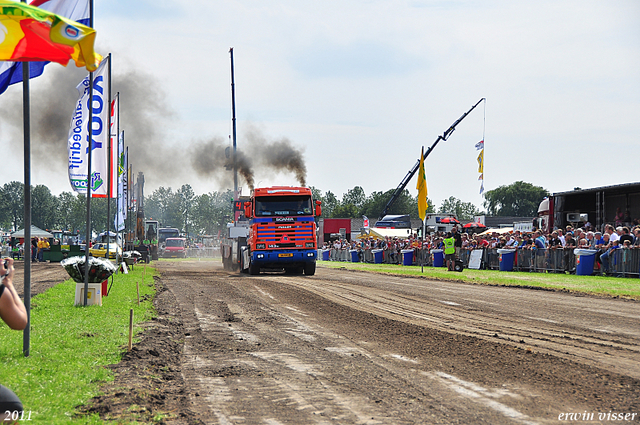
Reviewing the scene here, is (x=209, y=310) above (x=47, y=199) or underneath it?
underneath

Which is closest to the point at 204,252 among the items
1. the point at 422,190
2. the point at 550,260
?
the point at 422,190

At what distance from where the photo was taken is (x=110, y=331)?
9781mm

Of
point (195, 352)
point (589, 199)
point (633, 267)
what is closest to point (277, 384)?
point (195, 352)

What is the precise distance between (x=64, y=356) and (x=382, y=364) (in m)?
3.77

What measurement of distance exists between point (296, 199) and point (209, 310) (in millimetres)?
14613

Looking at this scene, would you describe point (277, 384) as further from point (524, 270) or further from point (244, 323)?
point (524, 270)

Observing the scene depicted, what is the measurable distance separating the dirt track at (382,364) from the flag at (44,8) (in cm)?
366

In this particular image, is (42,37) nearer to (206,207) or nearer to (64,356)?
(64,356)

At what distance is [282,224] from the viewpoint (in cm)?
2783

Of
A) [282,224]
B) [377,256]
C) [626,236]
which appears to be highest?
[282,224]

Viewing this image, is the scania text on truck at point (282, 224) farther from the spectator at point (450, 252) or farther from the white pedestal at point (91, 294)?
the white pedestal at point (91, 294)

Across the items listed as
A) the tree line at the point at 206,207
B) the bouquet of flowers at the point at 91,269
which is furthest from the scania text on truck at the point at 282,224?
the tree line at the point at 206,207

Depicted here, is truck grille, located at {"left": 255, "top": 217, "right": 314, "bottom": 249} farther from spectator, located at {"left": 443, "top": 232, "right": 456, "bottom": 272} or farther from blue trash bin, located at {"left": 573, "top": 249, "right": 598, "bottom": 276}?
blue trash bin, located at {"left": 573, "top": 249, "right": 598, "bottom": 276}

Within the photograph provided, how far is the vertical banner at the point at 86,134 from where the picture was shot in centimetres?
1723
